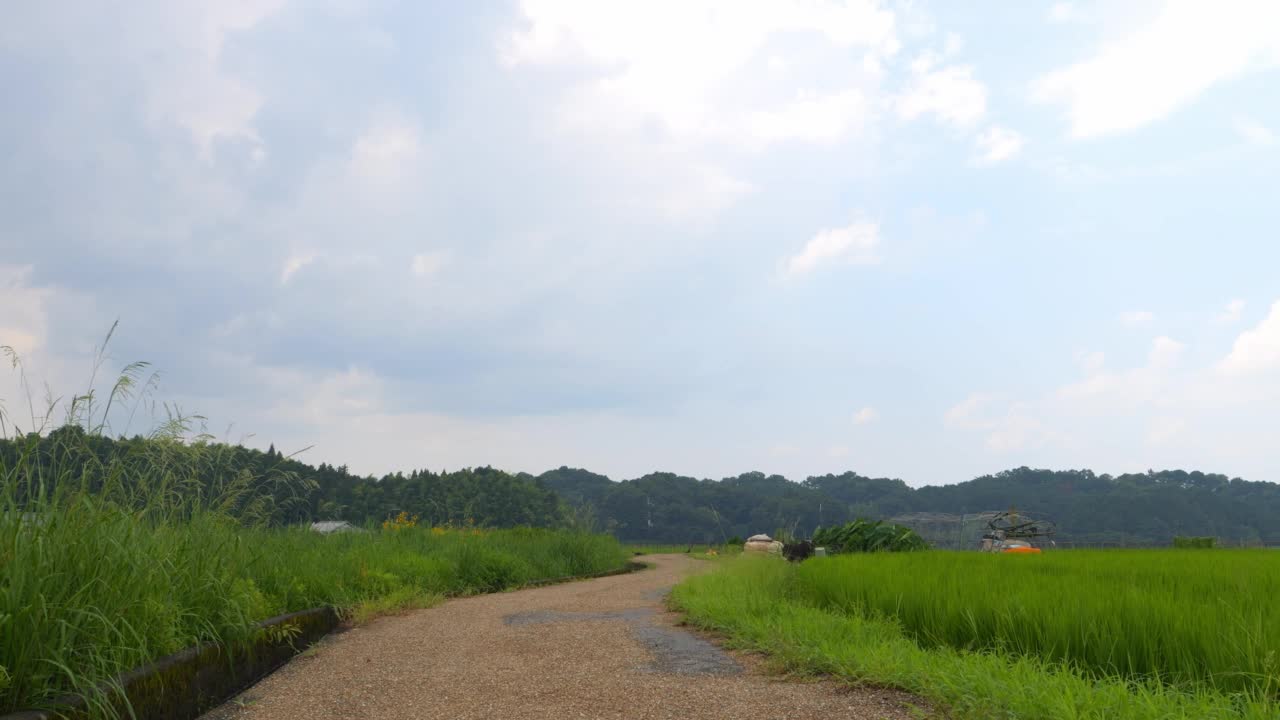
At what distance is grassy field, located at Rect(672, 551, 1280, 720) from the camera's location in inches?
163

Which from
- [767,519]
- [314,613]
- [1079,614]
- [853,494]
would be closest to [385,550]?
[314,613]

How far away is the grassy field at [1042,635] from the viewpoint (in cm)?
413

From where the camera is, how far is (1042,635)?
5461mm

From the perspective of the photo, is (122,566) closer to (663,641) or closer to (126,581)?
(126,581)

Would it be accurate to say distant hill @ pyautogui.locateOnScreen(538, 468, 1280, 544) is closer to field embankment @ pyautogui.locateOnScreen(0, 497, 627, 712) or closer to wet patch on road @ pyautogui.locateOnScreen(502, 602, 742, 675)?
wet patch on road @ pyautogui.locateOnScreen(502, 602, 742, 675)

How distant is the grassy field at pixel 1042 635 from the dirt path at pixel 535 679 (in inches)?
14.5

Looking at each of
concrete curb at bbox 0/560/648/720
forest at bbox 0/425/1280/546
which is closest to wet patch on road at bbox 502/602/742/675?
concrete curb at bbox 0/560/648/720

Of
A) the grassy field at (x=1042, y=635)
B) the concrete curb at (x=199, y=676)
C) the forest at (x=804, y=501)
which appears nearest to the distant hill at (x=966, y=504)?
the forest at (x=804, y=501)

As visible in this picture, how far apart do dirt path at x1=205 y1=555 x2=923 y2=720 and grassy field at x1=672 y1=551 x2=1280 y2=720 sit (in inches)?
14.5

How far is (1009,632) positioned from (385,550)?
940 cm

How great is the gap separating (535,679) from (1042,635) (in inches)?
137

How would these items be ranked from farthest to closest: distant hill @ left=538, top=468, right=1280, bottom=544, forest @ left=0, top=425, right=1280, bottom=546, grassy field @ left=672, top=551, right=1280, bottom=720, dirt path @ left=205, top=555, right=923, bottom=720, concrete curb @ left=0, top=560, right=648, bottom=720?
distant hill @ left=538, top=468, right=1280, bottom=544, forest @ left=0, top=425, right=1280, bottom=546, dirt path @ left=205, top=555, right=923, bottom=720, grassy field @ left=672, top=551, right=1280, bottom=720, concrete curb @ left=0, top=560, right=648, bottom=720

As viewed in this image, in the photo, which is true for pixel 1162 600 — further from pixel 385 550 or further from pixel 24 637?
pixel 385 550

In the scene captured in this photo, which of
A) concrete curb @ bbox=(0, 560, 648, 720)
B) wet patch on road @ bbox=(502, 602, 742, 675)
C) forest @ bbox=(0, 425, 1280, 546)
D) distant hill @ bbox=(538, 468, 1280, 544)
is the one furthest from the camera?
distant hill @ bbox=(538, 468, 1280, 544)
